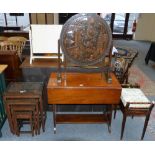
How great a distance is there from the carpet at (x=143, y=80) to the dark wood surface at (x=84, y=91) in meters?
1.49

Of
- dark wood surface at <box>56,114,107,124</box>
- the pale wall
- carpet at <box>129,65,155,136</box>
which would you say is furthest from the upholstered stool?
the pale wall

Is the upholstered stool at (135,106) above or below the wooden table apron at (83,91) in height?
below

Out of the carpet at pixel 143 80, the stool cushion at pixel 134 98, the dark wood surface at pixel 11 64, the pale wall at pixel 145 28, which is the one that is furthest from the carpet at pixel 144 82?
the pale wall at pixel 145 28

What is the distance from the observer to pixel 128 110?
6.74 ft

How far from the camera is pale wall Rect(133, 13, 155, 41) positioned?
270 inches

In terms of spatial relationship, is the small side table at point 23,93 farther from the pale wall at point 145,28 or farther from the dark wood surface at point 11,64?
the pale wall at point 145,28

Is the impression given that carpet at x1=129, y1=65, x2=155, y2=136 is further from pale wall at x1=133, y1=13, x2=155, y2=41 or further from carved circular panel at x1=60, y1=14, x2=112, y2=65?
pale wall at x1=133, y1=13, x2=155, y2=41

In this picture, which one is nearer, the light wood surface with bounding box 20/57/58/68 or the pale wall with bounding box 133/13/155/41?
the light wood surface with bounding box 20/57/58/68

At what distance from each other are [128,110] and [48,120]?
1.15m

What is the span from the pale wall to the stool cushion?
17.4 feet

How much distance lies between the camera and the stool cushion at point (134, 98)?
2055mm
